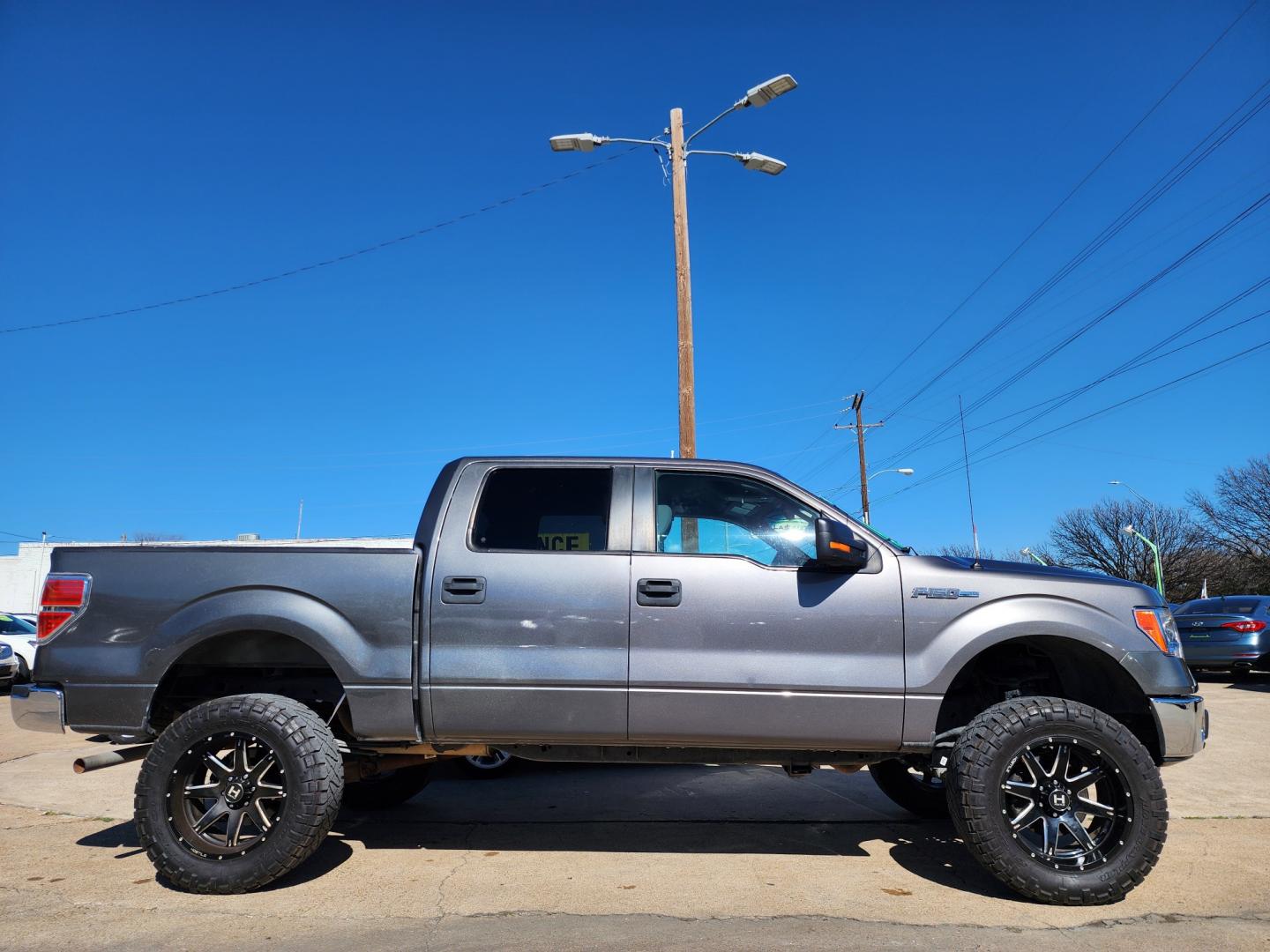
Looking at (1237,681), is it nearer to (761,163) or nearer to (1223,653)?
(1223,653)

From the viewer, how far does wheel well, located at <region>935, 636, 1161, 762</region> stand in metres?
4.29

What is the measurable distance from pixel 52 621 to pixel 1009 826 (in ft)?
15.5

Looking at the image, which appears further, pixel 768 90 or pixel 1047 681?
pixel 768 90

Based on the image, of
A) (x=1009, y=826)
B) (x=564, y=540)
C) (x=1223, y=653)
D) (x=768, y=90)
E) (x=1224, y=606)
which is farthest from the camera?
(x=1224, y=606)

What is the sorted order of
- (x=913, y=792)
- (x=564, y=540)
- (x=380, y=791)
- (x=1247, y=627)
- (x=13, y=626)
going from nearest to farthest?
1. (x=564, y=540)
2. (x=913, y=792)
3. (x=380, y=791)
4. (x=1247, y=627)
5. (x=13, y=626)

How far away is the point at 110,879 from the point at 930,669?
4.18 metres

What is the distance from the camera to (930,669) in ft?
13.4

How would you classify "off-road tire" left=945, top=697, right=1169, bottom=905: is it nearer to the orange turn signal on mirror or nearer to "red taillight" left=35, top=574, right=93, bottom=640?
the orange turn signal on mirror

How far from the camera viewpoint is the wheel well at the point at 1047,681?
4.29 meters

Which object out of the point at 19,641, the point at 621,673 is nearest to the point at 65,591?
the point at 621,673

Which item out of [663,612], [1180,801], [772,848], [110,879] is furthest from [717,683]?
[1180,801]

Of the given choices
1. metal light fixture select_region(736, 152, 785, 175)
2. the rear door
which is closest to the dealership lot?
the rear door

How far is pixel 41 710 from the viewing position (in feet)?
13.6

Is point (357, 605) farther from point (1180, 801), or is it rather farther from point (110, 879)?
point (1180, 801)
